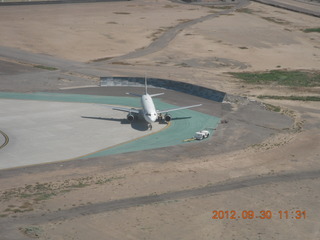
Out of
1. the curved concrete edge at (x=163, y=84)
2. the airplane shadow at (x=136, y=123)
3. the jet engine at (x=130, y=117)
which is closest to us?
the airplane shadow at (x=136, y=123)

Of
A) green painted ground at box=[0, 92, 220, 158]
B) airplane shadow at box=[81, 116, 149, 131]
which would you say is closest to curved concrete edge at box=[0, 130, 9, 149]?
green painted ground at box=[0, 92, 220, 158]

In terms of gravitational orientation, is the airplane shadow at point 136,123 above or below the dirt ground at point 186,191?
below

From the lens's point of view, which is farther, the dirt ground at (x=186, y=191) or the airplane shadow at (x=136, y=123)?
the airplane shadow at (x=136, y=123)

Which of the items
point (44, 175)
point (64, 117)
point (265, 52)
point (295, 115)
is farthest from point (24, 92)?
point (265, 52)

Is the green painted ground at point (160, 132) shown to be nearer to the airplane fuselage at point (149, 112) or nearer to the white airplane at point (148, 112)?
the white airplane at point (148, 112)

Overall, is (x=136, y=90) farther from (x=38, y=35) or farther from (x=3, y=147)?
(x=38, y=35)

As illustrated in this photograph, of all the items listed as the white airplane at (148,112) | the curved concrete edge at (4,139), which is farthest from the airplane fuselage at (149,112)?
the curved concrete edge at (4,139)
